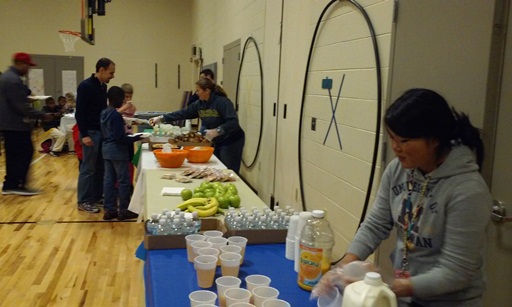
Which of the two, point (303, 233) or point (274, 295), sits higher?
point (303, 233)

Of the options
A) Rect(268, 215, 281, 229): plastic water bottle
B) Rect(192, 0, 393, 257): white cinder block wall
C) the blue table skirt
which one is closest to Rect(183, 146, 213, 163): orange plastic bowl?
Rect(192, 0, 393, 257): white cinder block wall

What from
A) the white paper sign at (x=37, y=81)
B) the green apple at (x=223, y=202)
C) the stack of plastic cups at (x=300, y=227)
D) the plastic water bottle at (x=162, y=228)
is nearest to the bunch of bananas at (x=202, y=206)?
the green apple at (x=223, y=202)

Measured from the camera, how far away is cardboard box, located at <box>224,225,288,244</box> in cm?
204

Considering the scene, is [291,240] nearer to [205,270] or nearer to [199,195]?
[205,270]

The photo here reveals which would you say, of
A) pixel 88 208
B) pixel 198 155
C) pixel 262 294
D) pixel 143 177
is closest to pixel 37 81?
pixel 88 208

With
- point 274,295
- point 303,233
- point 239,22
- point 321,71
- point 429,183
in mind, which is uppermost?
point 239,22

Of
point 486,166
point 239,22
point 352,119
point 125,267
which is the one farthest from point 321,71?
point 239,22

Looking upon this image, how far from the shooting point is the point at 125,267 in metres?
3.70

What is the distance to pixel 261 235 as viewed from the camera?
2.07 metres

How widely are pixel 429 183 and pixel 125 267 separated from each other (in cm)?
291

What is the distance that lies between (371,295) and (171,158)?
8.85 ft

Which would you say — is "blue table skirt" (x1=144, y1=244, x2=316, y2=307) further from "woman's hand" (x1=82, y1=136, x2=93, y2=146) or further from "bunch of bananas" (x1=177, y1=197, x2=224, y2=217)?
"woman's hand" (x1=82, y1=136, x2=93, y2=146)

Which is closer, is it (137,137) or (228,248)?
(228,248)

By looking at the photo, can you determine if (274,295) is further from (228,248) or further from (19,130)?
(19,130)
